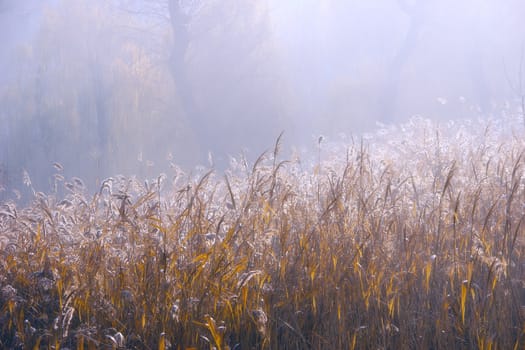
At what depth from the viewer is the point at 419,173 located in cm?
454

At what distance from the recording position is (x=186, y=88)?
14719mm

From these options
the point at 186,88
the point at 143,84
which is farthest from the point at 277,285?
the point at 186,88

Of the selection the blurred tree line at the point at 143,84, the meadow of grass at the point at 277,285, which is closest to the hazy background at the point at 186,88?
the blurred tree line at the point at 143,84

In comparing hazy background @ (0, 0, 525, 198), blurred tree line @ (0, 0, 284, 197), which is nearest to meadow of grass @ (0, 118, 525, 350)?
hazy background @ (0, 0, 525, 198)

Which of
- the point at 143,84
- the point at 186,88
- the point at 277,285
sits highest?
the point at 186,88

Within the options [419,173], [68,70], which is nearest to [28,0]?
[68,70]

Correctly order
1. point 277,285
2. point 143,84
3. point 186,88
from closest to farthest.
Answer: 1. point 277,285
2. point 143,84
3. point 186,88

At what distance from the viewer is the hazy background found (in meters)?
13.2

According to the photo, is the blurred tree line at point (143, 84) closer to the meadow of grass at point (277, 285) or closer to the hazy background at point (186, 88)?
the hazy background at point (186, 88)

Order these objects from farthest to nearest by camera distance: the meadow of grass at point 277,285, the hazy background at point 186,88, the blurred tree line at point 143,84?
the blurred tree line at point 143,84 < the hazy background at point 186,88 < the meadow of grass at point 277,285

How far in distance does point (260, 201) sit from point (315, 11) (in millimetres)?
17061

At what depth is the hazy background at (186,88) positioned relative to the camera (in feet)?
43.3

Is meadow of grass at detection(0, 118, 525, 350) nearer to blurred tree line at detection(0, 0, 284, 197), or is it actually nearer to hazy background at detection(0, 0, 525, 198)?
hazy background at detection(0, 0, 525, 198)

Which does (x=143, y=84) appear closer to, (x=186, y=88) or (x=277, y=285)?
(x=186, y=88)
